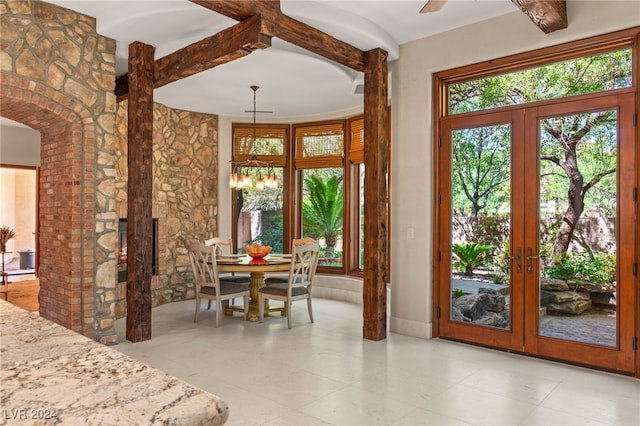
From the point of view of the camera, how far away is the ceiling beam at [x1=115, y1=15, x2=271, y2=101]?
3357 millimetres

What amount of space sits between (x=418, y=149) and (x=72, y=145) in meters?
3.43

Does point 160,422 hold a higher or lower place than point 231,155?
lower

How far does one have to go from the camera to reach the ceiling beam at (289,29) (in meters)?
3.08

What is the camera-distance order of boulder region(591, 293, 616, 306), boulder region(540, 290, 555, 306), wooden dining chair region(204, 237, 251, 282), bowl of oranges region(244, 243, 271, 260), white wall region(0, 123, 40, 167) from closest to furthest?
1. boulder region(591, 293, 616, 306)
2. boulder region(540, 290, 555, 306)
3. bowl of oranges region(244, 243, 271, 260)
4. wooden dining chair region(204, 237, 251, 282)
5. white wall region(0, 123, 40, 167)

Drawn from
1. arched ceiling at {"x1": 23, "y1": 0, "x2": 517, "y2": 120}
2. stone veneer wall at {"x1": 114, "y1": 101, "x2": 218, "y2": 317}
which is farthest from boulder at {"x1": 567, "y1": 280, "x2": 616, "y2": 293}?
stone veneer wall at {"x1": 114, "y1": 101, "x2": 218, "y2": 317}

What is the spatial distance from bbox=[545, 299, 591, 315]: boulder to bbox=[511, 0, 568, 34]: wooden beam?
2344mm

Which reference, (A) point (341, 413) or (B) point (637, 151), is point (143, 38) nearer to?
(A) point (341, 413)

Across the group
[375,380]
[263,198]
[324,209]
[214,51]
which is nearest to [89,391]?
[375,380]

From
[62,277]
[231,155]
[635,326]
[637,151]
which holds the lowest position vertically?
[635,326]

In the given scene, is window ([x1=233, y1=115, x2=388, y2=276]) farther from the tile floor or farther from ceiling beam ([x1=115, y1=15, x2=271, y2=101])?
ceiling beam ([x1=115, y1=15, x2=271, y2=101])

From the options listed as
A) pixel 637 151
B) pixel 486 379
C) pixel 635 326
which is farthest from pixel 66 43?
pixel 635 326

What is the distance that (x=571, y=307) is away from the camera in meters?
3.83

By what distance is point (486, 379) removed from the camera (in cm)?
346

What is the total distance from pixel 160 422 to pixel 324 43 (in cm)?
383
